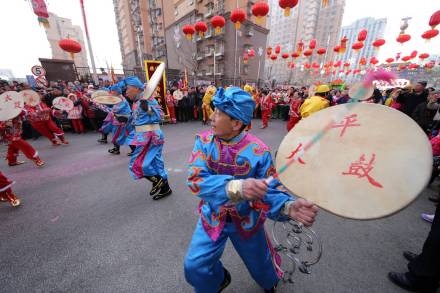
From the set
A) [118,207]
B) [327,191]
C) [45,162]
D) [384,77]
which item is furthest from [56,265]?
[45,162]

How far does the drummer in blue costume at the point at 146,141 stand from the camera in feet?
9.89

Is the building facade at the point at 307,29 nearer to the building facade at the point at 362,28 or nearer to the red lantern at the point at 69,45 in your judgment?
the building facade at the point at 362,28

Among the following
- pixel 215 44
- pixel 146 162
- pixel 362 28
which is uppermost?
pixel 362 28

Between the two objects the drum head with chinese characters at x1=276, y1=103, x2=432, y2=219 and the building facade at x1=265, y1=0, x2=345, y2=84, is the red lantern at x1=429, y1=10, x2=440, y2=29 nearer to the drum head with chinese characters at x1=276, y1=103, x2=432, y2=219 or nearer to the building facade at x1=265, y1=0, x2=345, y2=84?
the drum head with chinese characters at x1=276, y1=103, x2=432, y2=219

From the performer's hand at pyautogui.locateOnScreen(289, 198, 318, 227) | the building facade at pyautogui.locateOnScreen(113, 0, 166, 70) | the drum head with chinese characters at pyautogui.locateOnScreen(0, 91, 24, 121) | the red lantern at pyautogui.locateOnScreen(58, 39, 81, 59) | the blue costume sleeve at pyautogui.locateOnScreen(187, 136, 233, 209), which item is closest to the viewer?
the performer's hand at pyautogui.locateOnScreen(289, 198, 318, 227)

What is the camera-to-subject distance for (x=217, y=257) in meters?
1.26

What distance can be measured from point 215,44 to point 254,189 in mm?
27622

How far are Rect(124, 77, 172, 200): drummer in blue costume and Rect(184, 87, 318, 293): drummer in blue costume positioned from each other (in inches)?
76.0

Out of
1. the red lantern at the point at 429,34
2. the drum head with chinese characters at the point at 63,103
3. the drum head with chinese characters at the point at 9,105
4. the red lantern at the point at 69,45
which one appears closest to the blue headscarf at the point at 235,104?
the drum head with chinese characters at the point at 9,105

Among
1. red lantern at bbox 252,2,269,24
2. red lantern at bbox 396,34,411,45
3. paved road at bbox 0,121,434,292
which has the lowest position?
paved road at bbox 0,121,434,292

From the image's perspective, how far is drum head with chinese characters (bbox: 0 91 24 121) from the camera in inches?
127

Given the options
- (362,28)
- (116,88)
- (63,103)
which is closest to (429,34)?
(116,88)

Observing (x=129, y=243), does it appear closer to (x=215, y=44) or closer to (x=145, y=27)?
(x=215, y=44)

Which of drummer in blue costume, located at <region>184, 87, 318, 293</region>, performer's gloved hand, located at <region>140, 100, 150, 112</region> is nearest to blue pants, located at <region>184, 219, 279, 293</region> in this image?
drummer in blue costume, located at <region>184, 87, 318, 293</region>
